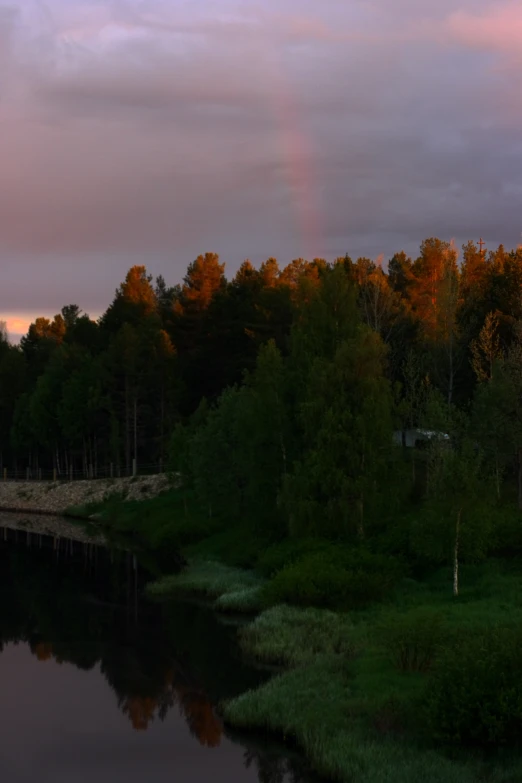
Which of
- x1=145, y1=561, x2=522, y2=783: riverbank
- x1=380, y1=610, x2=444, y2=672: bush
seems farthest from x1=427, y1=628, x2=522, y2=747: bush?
x1=380, y1=610, x2=444, y2=672: bush

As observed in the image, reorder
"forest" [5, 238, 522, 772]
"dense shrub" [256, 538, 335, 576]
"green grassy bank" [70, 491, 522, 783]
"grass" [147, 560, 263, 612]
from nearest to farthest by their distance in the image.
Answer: "green grassy bank" [70, 491, 522, 783] < "forest" [5, 238, 522, 772] < "grass" [147, 560, 263, 612] < "dense shrub" [256, 538, 335, 576]

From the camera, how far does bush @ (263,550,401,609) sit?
31.0 meters

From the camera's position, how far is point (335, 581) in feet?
102

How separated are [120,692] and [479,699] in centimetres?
1264

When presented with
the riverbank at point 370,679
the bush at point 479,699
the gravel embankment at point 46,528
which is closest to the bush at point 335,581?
the riverbank at point 370,679

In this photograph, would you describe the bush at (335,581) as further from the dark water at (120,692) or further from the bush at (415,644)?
the bush at (415,644)

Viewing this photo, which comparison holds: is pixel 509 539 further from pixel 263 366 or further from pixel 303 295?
pixel 303 295

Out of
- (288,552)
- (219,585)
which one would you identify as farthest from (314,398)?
(219,585)

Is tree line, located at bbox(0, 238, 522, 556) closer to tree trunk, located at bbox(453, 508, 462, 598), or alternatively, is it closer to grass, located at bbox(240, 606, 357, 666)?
tree trunk, located at bbox(453, 508, 462, 598)

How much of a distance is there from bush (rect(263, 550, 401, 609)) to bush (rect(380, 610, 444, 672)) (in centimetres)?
768

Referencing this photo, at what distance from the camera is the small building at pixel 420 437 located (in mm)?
43169

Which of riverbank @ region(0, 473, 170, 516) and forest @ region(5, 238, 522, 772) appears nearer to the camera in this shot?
forest @ region(5, 238, 522, 772)

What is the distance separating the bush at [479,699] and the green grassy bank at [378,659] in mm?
28

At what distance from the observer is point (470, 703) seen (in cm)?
→ 1744
